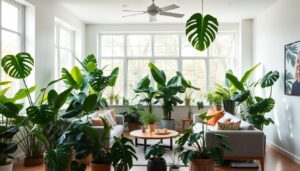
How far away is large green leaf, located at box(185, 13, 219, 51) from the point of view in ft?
7.59

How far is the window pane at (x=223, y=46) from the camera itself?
8531mm

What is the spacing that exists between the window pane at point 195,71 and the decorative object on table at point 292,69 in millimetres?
3175

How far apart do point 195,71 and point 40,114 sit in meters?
5.73

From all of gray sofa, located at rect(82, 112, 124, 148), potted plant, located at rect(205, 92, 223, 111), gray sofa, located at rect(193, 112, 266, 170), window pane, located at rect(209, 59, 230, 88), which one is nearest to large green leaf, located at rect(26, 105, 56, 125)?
gray sofa, located at rect(82, 112, 124, 148)

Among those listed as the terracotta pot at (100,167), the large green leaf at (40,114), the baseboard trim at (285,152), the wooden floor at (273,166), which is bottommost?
the wooden floor at (273,166)

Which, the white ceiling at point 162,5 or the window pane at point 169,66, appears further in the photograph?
the window pane at point 169,66

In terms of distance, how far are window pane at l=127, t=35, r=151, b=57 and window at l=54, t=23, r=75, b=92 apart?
1.70 meters

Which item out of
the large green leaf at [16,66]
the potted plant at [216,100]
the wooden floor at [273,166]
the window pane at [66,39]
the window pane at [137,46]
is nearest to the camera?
the large green leaf at [16,66]

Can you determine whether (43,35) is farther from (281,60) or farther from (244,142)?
(281,60)

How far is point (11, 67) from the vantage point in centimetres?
405

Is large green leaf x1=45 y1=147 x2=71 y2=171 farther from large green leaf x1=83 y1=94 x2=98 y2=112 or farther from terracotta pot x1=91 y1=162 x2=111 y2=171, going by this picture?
large green leaf x1=83 y1=94 x2=98 y2=112

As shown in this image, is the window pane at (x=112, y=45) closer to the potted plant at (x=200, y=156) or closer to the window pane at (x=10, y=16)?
the window pane at (x=10, y=16)

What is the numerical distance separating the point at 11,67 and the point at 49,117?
1.06 m

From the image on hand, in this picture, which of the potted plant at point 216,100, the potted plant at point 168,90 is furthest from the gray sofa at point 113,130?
the potted plant at point 216,100
